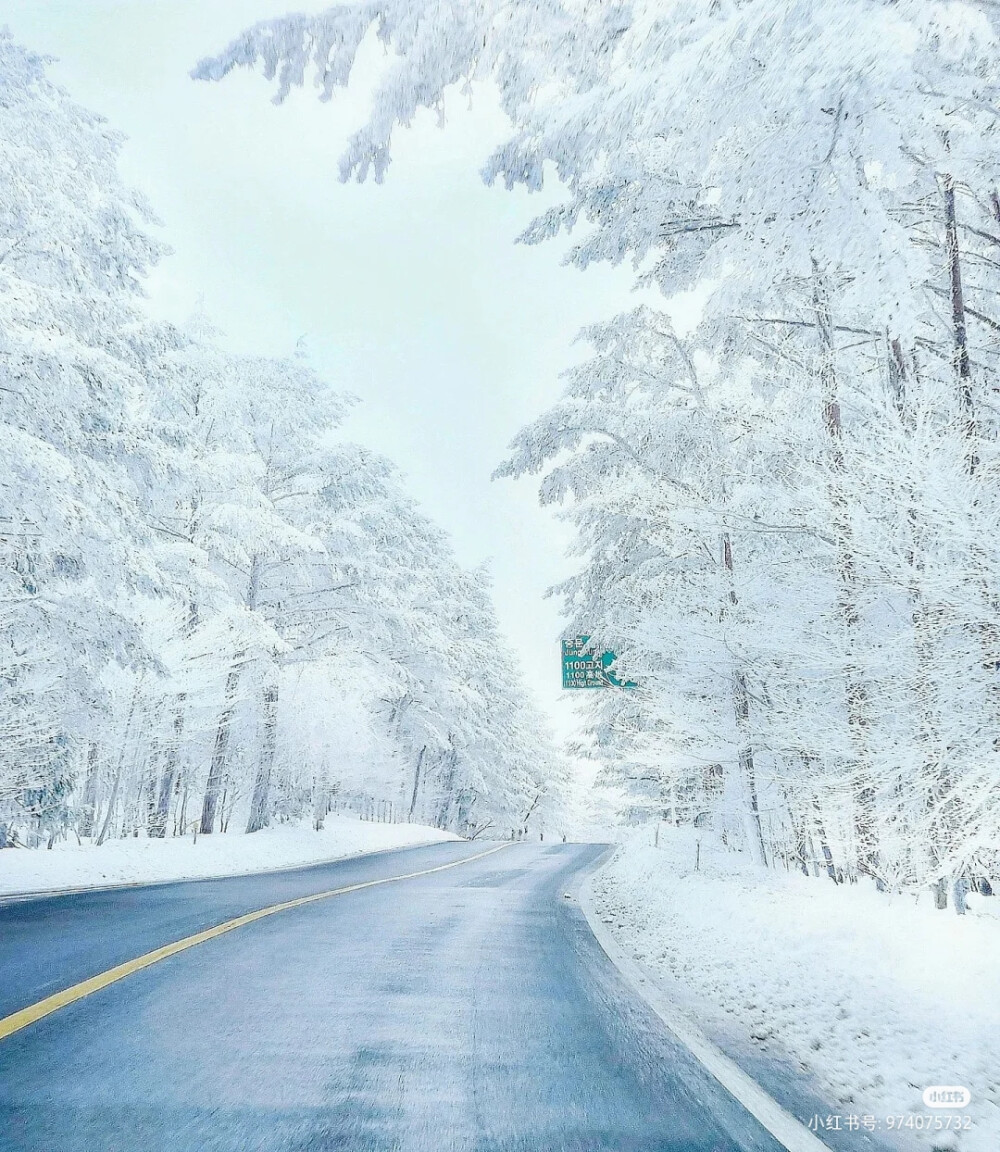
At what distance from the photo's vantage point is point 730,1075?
13.9 feet

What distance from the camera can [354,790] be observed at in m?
42.1

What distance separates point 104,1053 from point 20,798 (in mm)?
13440

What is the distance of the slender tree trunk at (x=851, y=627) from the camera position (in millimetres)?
8086

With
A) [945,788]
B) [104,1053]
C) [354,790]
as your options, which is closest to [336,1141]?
[104,1053]

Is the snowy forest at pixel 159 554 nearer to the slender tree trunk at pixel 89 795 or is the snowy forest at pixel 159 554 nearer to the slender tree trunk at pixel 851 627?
the slender tree trunk at pixel 89 795

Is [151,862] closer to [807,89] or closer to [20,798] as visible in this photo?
[20,798]

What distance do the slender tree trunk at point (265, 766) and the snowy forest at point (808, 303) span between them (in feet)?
44.6

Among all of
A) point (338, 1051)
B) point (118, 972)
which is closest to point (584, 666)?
point (118, 972)

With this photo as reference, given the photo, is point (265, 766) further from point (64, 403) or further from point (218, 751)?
point (64, 403)

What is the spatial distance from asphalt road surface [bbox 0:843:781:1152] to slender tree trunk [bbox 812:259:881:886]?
325 cm

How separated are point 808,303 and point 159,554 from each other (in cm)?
1182

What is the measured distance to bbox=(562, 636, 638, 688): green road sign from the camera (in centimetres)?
2022

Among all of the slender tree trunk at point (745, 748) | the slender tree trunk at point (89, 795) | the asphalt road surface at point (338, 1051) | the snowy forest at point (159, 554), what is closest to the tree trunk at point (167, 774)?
the snowy forest at point (159, 554)

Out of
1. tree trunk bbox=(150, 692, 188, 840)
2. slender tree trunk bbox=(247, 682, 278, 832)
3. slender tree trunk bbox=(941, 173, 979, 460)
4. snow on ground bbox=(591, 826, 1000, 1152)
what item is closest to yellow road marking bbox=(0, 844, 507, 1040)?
snow on ground bbox=(591, 826, 1000, 1152)
